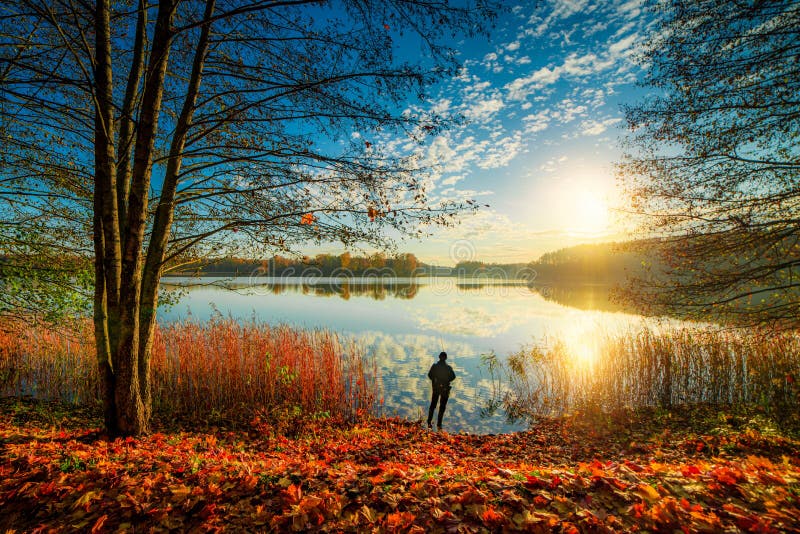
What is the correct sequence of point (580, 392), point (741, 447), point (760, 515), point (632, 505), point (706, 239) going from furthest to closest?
point (580, 392)
point (706, 239)
point (741, 447)
point (632, 505)
point (760, 515)

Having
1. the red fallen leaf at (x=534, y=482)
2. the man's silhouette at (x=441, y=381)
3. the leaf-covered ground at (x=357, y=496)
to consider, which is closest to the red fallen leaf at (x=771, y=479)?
the leaf-covered ground at (x=357, y=496)

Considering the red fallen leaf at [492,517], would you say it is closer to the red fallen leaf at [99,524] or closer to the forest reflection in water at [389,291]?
the red fallen leaf at [99,524]

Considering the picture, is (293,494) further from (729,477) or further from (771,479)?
(771,479)

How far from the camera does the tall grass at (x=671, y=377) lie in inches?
367

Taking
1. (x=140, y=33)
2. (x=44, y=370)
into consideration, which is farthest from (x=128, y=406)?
(x=44, y=370)

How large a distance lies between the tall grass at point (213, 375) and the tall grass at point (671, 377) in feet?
18.6

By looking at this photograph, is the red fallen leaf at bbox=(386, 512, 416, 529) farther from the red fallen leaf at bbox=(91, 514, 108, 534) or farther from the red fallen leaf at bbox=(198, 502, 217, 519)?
the red fallen leaf at bbox=(91, 514, 108, 534)

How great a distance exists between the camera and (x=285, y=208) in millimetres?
5273

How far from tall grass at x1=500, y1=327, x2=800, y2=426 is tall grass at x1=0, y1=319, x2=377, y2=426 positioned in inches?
224

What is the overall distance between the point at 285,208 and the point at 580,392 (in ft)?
34.6

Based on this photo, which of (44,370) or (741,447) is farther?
(44,370)

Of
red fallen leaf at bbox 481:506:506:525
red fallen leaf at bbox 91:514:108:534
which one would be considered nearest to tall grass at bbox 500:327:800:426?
red fallen leaf at bbox 481:506:506:525

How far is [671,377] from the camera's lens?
10.1 m

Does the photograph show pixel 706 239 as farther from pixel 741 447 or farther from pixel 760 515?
pixel 760 515
